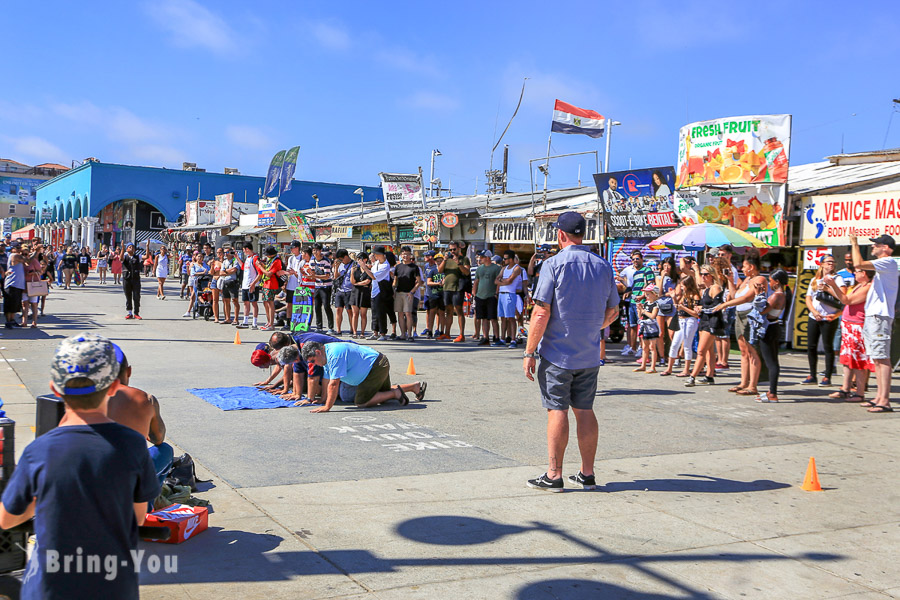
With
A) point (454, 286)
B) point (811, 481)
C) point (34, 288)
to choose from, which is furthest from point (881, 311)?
point (34, 288)

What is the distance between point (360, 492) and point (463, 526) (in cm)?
98

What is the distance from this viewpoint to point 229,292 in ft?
58.5

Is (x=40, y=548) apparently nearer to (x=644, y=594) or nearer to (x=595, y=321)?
(x=644, y=594)

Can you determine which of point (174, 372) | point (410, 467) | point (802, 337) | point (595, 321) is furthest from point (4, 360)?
point (802, 337)

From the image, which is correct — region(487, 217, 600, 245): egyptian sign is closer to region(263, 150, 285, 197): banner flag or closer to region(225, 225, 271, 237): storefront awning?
region(263, 150, 285, 197): banner flag

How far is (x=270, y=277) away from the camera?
1677 cm

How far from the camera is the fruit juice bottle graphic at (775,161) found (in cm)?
1387

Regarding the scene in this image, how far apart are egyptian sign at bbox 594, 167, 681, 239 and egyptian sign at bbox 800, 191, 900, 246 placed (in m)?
2.53

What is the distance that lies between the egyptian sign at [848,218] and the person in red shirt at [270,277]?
33.8 feet

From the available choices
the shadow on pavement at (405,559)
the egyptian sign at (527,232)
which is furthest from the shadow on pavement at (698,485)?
the egyptian sign at (527,232)

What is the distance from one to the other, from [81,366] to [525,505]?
3.53 meters

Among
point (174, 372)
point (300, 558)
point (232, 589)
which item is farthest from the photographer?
point (174, 372)

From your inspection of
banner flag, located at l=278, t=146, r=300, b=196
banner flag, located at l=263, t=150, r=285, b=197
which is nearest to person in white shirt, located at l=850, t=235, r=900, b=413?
banner flag, located at l=278, t=146, r=300, b=196

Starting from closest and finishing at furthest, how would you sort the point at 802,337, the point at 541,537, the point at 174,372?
the point at 541,537 → the point at 174,372 → the point at 802,337
